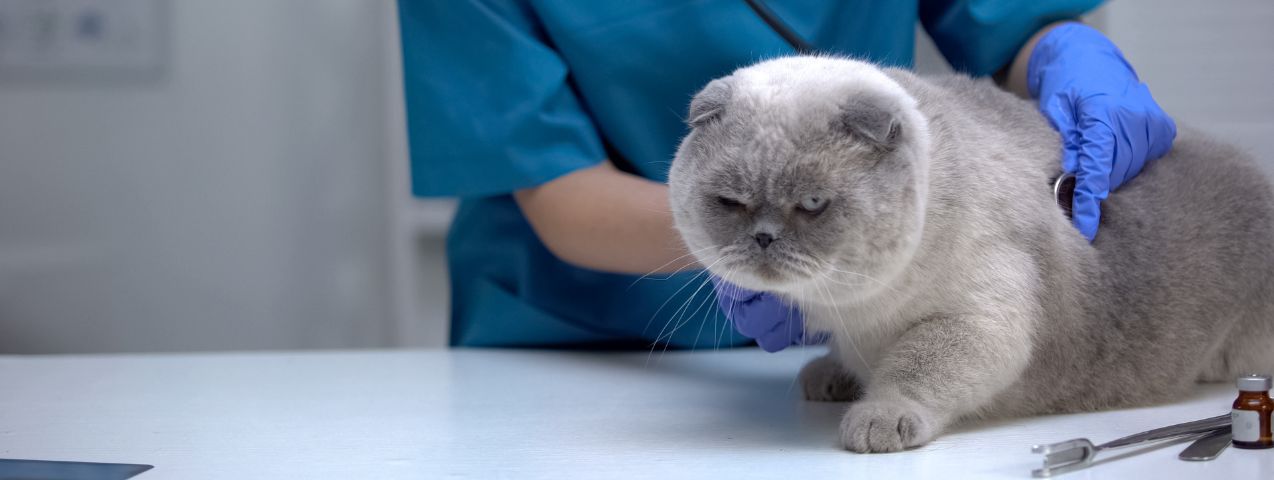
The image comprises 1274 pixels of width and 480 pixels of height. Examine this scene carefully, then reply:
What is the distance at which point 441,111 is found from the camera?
1.63 meters

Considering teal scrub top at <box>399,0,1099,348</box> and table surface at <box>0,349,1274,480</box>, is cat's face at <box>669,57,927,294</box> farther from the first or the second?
teal scrub top at <box>399,0,1099,348</box>

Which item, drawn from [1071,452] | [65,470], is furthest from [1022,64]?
[65,470]

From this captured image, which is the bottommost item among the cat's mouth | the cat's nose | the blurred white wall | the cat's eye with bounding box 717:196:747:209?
the blurred white wall

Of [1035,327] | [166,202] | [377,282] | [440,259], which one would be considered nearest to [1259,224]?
[1035,327]

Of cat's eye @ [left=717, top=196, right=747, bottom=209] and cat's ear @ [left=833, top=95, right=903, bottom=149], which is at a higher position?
cat's ear @ [left=833, top=95, right=903, bottom=149]

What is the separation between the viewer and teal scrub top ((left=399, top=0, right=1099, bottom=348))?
154 cm

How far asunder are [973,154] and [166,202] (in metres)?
2.01

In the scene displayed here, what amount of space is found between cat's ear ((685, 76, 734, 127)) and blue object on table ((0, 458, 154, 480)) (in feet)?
2.03

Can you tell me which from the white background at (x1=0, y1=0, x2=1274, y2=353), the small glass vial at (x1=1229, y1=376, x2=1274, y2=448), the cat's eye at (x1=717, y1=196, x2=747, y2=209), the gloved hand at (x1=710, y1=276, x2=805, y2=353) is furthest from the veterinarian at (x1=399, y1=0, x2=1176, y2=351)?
the white background at (x1=0, y1=0, x2=1274, y2=353)

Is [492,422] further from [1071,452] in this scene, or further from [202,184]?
[202,184]

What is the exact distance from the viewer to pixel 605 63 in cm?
158

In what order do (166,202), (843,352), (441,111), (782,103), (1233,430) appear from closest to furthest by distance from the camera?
1. (1233,430)
2. (782,103)
3. (843,352)
4. (441,111)
5. (166,202)

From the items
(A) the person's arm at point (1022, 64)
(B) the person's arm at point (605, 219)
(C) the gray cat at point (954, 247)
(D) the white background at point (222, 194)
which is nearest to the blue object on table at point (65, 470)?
(C) the gray cat at point (954, 247)

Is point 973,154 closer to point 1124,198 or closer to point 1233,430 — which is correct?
point 1124,198
